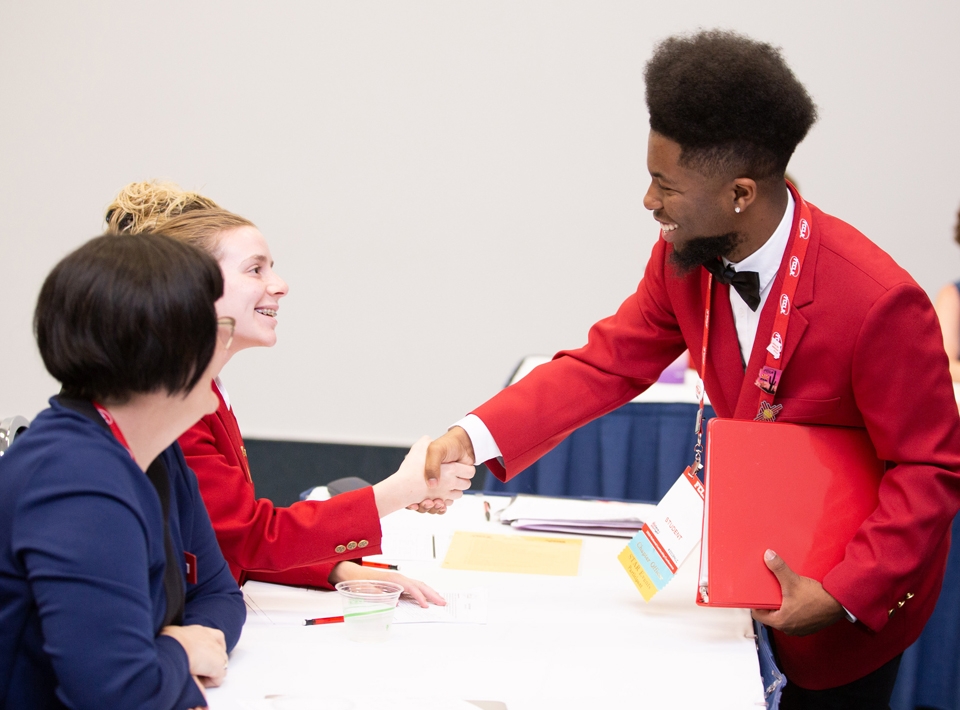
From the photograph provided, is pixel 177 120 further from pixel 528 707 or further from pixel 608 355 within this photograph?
pixel 528 707

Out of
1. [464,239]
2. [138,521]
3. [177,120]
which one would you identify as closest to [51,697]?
[138,521]

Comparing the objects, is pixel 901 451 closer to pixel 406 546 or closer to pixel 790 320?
pixel 790 320

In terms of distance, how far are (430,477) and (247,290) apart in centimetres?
54

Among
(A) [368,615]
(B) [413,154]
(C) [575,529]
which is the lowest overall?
(C) [575,529]

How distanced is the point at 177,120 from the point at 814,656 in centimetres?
483

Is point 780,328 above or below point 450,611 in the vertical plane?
above

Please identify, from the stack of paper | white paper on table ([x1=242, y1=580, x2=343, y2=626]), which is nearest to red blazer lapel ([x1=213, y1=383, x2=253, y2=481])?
white paper on table ([x1=242, y1=580, x2=343, y2=626])

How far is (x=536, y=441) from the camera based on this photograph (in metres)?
2.04

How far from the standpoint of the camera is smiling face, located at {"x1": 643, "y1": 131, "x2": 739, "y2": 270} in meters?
1.69

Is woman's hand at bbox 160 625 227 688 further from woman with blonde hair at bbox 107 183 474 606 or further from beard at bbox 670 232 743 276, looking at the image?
beard at bbox 670 232 743 276

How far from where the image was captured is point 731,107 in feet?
5.29

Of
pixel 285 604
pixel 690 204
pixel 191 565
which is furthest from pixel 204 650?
pixel 690 204

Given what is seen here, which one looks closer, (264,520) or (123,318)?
(123,318)

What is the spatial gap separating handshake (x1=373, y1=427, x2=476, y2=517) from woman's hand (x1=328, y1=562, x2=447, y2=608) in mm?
122
